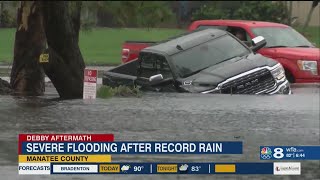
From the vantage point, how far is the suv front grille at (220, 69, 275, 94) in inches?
255

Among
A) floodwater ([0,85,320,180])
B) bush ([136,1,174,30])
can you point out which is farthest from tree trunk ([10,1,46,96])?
bush ([136,1,174,30])

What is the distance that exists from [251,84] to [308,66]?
462cm

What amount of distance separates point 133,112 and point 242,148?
906mm

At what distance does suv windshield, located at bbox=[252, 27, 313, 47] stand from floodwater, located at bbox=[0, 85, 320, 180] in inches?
265

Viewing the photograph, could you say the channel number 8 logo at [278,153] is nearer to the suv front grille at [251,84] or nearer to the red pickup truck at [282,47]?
Answer: the suv front grille at [251,84]

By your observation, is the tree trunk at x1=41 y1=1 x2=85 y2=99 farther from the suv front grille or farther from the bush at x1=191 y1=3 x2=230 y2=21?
the bush at x1=191 y1=3 x2=230 y2=21

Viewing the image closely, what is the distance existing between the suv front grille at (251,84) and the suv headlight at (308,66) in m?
3.91

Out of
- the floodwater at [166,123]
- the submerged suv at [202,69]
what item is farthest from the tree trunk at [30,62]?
the floodwater at [166,123]

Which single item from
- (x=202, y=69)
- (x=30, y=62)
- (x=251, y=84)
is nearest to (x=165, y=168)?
(x=251, y=84)

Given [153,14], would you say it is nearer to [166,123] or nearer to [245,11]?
[166,123]

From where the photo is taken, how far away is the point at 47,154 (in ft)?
12.5

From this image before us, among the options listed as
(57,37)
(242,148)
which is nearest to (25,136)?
(242,148)

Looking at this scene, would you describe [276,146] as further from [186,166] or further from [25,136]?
[25,136]

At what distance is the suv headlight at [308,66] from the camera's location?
427 inches
